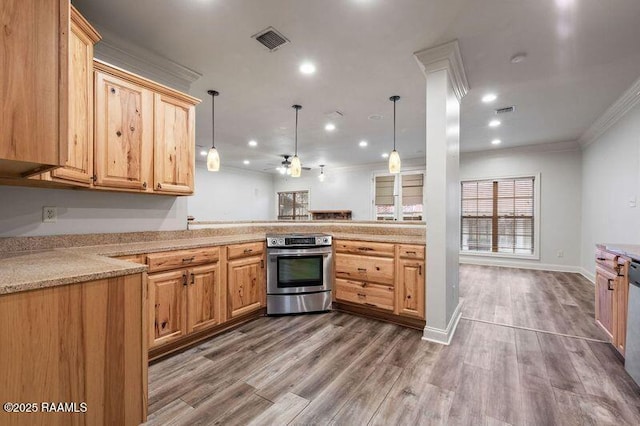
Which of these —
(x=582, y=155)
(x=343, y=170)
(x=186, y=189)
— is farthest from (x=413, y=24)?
(x=343, y=170)

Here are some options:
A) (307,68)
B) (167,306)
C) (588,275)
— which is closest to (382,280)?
(167,306)

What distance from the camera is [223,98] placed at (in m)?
3.76

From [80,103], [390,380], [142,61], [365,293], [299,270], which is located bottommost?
[390,380]

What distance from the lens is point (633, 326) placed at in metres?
1.96

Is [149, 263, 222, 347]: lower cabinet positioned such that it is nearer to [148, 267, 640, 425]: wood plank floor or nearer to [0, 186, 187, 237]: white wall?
[148, 267, 640, 425]: wood plank floor

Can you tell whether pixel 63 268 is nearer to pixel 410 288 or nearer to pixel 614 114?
pixel 410 288

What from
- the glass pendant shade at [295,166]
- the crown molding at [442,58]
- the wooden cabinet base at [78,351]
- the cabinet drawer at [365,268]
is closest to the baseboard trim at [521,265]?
the cabinet drawer at [365,268]

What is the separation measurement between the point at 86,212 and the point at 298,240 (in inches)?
77.8

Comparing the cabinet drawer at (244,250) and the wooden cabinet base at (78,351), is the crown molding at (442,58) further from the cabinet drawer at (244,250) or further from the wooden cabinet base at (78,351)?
the wooden cabinet base at (78,351)

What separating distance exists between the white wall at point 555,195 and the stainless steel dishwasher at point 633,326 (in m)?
4.64

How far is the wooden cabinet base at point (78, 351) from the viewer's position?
97 cm

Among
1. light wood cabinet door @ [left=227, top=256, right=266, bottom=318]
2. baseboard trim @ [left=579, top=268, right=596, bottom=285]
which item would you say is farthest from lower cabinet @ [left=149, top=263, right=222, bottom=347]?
baseboard trim @ [left=579, top=268, right=596, bottom=285]

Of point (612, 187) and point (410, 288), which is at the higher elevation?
point (612, 187)

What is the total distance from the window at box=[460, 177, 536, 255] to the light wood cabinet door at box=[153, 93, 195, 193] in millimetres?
6350
